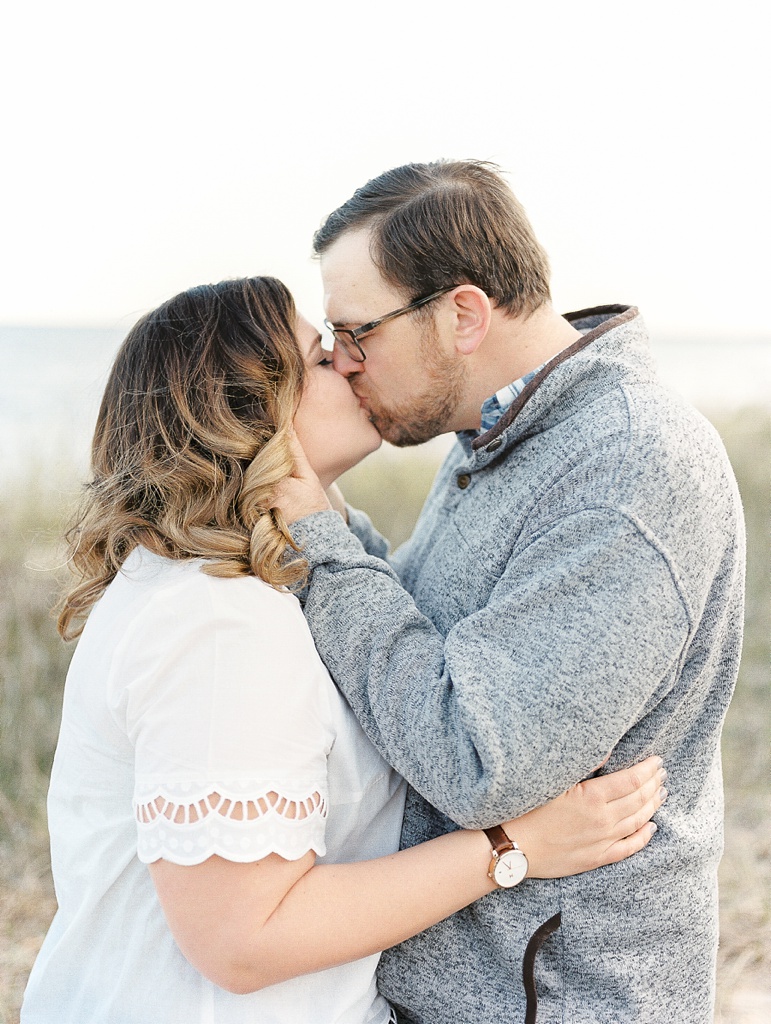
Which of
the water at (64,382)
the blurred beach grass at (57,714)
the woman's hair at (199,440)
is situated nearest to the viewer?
the woman's hair at (199,440)

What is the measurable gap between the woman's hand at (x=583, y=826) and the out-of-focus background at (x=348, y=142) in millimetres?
2711

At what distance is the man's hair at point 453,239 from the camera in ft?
6.15

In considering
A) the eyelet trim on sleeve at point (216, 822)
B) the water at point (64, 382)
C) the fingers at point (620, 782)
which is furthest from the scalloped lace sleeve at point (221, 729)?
the water at point (64, 382)

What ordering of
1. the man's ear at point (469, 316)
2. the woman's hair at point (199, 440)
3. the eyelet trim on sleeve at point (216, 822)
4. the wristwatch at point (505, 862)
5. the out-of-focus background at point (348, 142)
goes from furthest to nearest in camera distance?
1. the out-of-focus background at point (348, 142)
2. the man's ear at point (469, 316)
3. the woman's hair at point (199, 440)
4. the wristwatch at point (505, 862)
5. the eyelet trim on sleeve at point (216, 822)

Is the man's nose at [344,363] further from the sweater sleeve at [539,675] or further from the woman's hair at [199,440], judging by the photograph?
the sweater sleeve at [539,675]

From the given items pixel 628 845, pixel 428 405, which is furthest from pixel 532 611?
pixel 428 405

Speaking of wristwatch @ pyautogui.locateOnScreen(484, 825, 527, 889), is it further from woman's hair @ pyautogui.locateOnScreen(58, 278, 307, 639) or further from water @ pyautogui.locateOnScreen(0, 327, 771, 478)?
water @ pyautogui.locateOnScreen(0, 327, 771, 478)

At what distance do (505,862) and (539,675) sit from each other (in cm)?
34

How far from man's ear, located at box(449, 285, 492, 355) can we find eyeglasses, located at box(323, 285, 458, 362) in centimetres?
3

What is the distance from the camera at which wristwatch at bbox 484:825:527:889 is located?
1371 mm

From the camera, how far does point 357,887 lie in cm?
132

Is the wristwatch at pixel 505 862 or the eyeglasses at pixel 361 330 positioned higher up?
the eyeglasses at pixel 361 330

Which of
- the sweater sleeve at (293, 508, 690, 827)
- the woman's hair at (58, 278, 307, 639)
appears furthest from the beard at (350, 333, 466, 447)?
the sweater sleeve at (293, 508, 690, 827)

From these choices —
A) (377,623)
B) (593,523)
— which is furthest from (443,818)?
(593,523)
